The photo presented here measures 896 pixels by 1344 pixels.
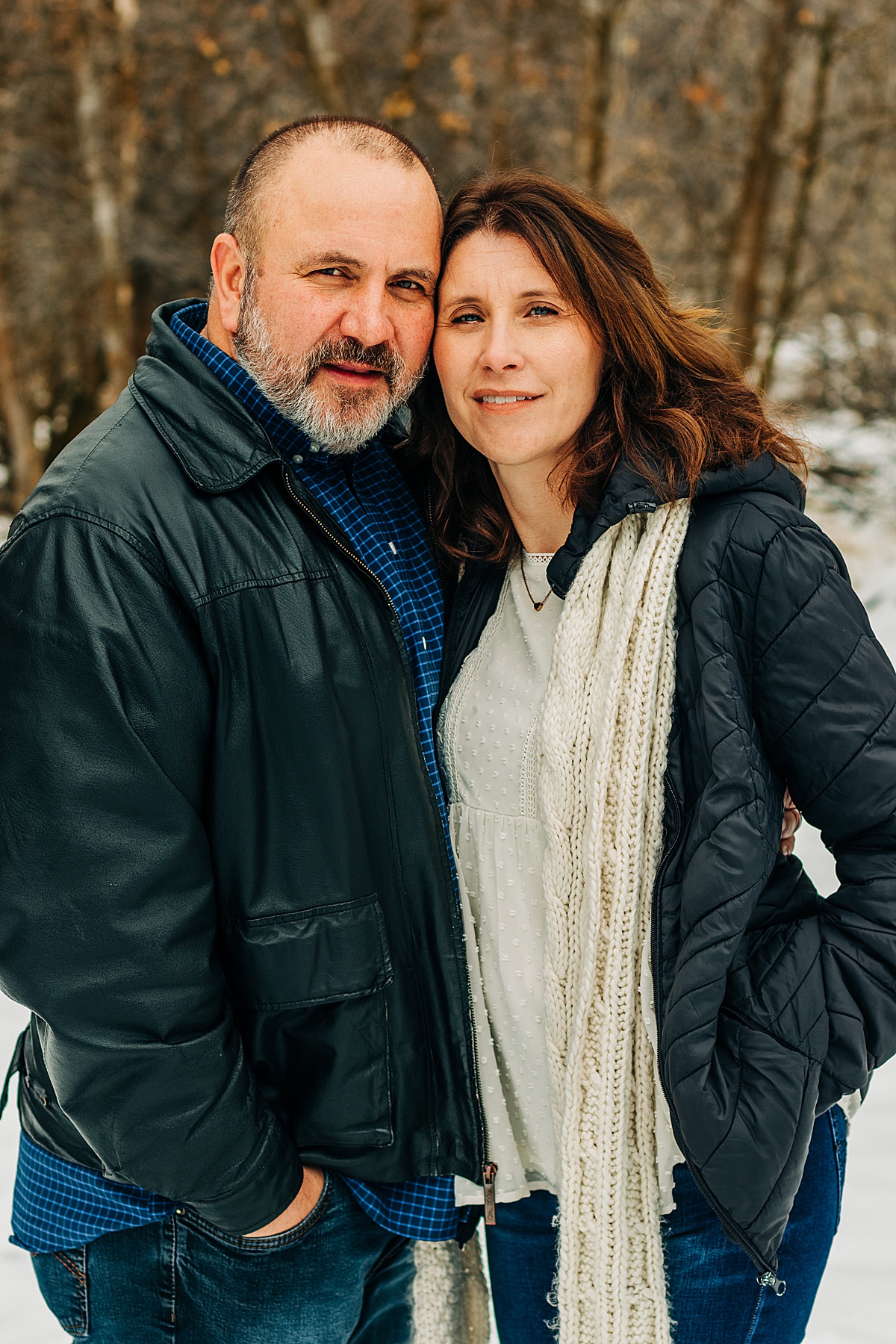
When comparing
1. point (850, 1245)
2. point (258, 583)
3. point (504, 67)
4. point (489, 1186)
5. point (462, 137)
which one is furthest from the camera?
point (462, 137)

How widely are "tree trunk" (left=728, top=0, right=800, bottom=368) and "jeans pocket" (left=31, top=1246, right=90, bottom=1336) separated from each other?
6515 millimetres

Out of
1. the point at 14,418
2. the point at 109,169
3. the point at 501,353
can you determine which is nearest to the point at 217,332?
the point at 501,353

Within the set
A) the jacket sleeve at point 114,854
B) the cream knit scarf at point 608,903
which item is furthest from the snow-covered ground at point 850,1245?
the jacket sleeve at point 114,854

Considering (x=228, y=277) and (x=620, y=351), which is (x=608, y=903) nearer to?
(x=620, y=351)

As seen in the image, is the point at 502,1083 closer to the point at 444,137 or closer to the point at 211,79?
the point at 444,137

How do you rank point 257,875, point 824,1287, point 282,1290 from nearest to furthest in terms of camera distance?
point 257,875, point 282,1290, point 824,1287

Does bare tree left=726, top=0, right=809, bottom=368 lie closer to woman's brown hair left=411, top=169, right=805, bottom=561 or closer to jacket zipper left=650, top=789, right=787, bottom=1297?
woman's brown hair left=411, top=169, right=805, bottom=561

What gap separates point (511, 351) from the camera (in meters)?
1.75

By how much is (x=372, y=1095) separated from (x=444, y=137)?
10.0 m

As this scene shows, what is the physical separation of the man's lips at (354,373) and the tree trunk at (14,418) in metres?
7.77

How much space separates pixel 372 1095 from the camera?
5.44 ft

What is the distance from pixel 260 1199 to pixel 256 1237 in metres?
0.12

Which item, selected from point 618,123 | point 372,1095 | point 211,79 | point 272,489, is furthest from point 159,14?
point 372,1095

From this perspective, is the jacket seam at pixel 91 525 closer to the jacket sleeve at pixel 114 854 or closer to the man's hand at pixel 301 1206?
the jacket sleeve at pixel 114 854
